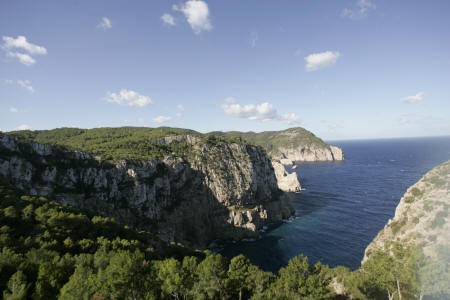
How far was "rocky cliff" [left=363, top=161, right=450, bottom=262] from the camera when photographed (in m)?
40.1

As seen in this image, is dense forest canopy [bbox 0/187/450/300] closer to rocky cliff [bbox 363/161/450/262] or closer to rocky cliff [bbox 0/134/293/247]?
rocky cliff [bbox 363/161/450/262]

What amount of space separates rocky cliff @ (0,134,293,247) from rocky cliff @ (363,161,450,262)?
5058 cm

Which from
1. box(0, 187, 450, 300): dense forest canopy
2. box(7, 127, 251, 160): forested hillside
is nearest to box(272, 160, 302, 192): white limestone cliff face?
box(7, 127, 251, 160): forested hillside

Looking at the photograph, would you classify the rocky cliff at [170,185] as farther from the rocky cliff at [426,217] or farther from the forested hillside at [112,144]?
the rocky cliff at [426,217]

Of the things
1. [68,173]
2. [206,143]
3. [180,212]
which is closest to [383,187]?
[206,143]

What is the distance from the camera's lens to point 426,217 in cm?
4488

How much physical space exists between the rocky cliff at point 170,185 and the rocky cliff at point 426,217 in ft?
166

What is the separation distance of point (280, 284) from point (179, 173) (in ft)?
215

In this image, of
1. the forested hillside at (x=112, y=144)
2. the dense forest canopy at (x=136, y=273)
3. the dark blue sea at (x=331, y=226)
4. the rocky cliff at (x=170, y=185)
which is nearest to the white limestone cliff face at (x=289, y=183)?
the dark blue sea at (x=331, y=226)

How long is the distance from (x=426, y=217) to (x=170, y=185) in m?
80.1

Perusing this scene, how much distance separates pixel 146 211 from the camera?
74.2m

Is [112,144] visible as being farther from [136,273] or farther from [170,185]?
[136,273]

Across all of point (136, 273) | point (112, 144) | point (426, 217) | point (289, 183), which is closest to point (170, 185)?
point (112, 144)

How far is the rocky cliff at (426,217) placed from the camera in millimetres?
40125
